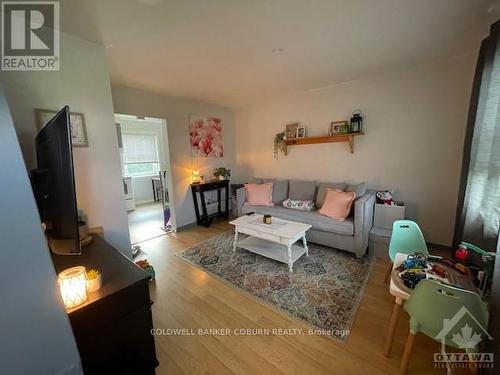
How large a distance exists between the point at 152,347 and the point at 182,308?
1.86ft

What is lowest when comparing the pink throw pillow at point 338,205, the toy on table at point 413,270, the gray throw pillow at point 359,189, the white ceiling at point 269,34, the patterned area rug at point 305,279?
the patterned area rug at point 305,279

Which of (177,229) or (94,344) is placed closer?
(94,344)

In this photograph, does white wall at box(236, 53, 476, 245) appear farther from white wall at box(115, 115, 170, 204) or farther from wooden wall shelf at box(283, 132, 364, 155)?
white wall at box(115, 115, 170, 204)

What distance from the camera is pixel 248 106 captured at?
4.38m

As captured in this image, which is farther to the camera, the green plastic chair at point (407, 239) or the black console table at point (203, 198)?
the black console table at point (203, 198)

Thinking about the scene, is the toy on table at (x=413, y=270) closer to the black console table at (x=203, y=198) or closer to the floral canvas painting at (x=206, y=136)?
the black console table at (x=203, y=198)

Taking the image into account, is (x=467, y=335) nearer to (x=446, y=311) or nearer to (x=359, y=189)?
(x=446, y=311)

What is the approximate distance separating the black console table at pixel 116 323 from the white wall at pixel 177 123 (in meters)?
2.36

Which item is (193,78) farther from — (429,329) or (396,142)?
(429,329)

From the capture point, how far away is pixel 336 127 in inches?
130

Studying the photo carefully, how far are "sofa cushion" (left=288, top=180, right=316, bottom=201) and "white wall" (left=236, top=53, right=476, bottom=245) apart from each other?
29 cm

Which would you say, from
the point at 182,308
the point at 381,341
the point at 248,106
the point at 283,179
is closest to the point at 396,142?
the point at 283,179

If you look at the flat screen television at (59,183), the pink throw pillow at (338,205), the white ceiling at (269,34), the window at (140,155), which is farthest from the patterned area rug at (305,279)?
the window at (140,155)

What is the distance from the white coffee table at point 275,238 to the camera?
2.28 m
